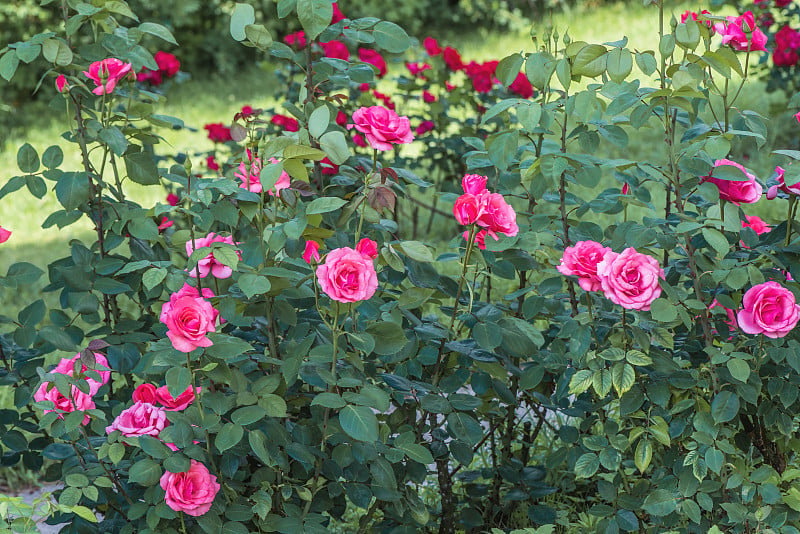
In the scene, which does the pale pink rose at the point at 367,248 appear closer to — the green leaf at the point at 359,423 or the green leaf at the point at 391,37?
the green leaf at the point at 359,423

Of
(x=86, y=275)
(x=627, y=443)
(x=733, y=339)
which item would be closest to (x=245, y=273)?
(x=86, y=275)

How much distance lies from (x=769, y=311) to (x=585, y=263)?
0.36m

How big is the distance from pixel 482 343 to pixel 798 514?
722mm

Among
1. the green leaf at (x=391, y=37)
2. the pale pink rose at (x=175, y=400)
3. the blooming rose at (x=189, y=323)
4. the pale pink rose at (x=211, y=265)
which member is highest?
the green leaf at (x=391, y=37)

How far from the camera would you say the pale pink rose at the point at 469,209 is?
5.12 feet

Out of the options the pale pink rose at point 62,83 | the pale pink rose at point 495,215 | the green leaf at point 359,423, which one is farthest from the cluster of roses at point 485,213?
the pale pink rose at point 62,83

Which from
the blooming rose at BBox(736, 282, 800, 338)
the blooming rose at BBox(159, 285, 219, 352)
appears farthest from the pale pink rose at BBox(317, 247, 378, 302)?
the blooming rose at BBox(736, 282, 800, 338)

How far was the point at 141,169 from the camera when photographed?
2.00 m

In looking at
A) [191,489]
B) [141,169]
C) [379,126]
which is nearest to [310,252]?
[379,126]

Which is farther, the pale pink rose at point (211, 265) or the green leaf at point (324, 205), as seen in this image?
the pale pink rose at point (211, 265)

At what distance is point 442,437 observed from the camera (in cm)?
190

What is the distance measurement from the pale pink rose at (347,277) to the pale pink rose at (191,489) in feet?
1.49

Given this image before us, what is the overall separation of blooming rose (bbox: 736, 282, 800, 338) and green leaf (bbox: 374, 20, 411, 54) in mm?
835

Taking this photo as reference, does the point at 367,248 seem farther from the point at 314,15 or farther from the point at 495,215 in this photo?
the point at 314,15
